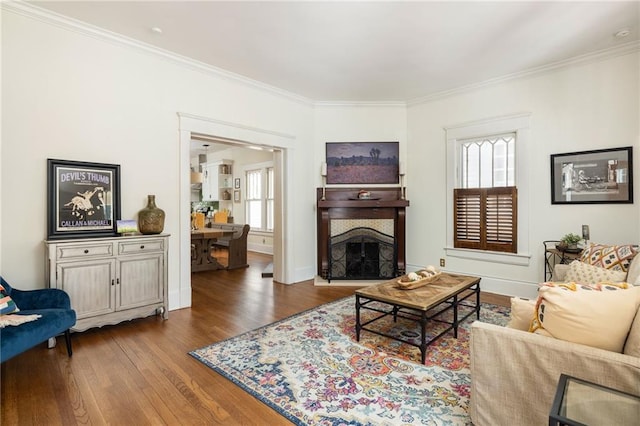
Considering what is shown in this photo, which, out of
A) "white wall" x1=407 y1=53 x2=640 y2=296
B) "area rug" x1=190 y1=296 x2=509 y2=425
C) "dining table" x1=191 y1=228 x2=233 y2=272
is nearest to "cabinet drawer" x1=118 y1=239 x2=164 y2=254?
"area rug" x1=190 y1=296 x2=509 y2=425

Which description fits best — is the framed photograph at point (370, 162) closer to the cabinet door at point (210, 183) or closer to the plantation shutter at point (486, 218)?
the plantation shutter at point (486, 218)

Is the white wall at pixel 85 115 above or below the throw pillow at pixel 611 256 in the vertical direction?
above

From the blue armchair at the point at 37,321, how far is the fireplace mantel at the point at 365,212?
3.38 meters

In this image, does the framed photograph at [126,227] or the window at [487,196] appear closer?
the framed photograph at [126,227]

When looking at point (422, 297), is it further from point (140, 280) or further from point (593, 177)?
point (593, 177)

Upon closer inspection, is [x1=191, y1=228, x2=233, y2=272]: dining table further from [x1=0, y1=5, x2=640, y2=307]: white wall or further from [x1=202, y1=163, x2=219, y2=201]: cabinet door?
[x1=202, y1=163, x2=219, y2=201]: cabinet door

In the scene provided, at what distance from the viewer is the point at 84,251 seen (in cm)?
289

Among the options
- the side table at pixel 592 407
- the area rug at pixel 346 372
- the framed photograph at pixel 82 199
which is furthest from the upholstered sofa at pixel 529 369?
the framed photograph at pixel 82 199

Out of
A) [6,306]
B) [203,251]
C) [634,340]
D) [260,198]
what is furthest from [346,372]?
[260,198]

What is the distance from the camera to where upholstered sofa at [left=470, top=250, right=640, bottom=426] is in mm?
1352

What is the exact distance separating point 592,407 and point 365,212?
4.11 meters

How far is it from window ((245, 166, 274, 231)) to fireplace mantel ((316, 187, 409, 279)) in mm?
3251

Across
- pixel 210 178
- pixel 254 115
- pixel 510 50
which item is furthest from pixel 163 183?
pixel 210 178

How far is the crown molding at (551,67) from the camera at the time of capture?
3.56 m
